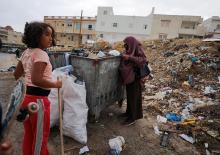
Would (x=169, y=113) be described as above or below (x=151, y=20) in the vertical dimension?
below

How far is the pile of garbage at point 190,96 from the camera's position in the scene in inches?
161

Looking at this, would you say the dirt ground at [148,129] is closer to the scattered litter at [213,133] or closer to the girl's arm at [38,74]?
the scattered litter at [213,133]

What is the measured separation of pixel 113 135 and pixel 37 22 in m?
2.41

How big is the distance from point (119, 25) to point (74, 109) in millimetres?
36963

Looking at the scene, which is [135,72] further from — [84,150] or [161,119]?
[84,150]

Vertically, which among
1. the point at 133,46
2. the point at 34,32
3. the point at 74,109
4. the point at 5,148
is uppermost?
the point at 34,32

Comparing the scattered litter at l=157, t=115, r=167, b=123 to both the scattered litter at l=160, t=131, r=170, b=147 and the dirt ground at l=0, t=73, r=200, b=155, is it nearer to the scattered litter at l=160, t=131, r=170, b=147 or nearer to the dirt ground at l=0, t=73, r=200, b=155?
the dirt ground at l=0, t=73, r=200, b=155

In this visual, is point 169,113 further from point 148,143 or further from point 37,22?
point 37,22

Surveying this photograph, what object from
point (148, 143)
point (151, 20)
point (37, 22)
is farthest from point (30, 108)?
point (151, 20)

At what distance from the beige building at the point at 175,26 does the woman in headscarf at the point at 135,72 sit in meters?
34.8

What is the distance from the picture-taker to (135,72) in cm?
400

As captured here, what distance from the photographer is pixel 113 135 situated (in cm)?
373

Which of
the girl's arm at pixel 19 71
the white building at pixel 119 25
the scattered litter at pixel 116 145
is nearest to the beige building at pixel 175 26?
the white building at pixel 119 25

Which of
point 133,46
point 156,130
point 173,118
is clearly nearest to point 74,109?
point 133,46
